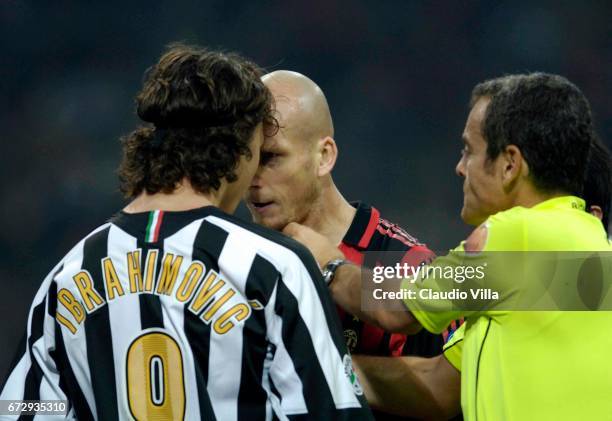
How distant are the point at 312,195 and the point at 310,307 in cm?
102

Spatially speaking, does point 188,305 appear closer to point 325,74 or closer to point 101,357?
point 101,357

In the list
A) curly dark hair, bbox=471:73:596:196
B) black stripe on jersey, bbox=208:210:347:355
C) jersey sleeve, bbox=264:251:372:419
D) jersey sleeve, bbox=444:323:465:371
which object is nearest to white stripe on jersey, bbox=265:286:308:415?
jersey sleeve, bbox=264:251:372:419

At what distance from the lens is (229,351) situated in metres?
2.02

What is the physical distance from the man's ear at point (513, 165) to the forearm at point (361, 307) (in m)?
0.45

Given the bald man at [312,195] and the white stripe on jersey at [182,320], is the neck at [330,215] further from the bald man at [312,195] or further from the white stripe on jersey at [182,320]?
the white stripe on jersey at [182,320]

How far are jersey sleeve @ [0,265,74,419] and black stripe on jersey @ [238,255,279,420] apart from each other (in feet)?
1.49

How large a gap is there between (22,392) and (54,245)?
15.0 ft

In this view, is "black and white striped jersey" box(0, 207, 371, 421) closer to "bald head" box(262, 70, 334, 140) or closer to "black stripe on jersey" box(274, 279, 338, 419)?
"black stripe on jersey" box(274, 279, 338, 419)

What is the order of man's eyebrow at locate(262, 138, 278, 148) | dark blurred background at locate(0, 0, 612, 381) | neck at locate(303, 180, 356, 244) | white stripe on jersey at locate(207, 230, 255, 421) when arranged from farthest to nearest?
dark blurred background at locate(0, 0, 612, 381), neck at locate(303, 180, 356, 244), man's eyebrow at locate(262, 138, 278, 148), white stripe on jersey at locate(207, 230, 255, 421)

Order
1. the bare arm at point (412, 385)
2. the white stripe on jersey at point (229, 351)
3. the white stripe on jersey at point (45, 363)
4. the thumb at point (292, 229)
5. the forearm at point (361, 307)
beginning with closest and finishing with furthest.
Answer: the white stripe on jersey at point (229, 351) → the white stripe on jersey at point (45, 363) → the forearm at point (361, 307) → the bare arm at point (412, 385) → the thumb at point (292, 229)

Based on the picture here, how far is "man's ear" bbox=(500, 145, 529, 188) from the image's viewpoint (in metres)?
2.38

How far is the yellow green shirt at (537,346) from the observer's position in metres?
2.23

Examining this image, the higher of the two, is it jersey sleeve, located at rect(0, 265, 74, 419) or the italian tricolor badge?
the italian tricolor badge

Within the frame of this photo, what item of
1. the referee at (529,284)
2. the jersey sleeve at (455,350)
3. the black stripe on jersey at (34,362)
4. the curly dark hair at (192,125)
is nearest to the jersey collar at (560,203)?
the referee at (529,284)
